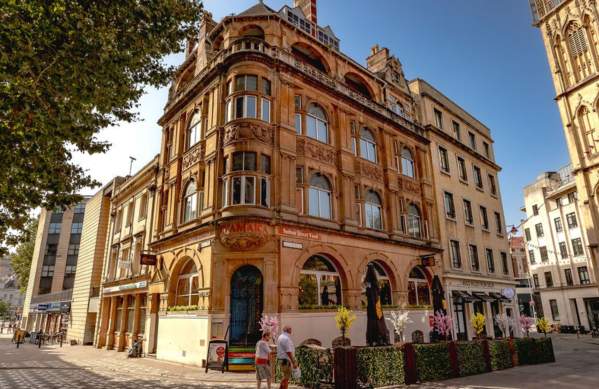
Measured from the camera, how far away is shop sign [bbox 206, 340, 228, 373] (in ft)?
46.9

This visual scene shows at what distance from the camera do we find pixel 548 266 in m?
48.9

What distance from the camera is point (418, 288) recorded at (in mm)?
23297

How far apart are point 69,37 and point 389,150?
19.0m

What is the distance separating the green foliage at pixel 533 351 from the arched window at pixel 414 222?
363 inches

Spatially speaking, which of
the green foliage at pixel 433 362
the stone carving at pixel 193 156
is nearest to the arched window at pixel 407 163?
the stone carving at pixel 193 156

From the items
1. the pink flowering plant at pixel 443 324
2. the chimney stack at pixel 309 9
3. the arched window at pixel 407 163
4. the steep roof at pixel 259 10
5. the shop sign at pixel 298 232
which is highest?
the chimney stack at pixel 309 9

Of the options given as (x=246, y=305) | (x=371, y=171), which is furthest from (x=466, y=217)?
(x=246, y=305)

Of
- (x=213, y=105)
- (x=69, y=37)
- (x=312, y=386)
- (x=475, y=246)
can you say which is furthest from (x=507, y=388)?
(x=475, y=246)

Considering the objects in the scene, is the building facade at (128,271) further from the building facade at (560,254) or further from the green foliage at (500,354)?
the building facade at (560,254)

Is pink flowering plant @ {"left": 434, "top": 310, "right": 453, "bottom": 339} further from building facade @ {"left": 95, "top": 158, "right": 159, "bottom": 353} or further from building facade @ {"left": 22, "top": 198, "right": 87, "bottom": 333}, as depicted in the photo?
building facade @ {"left": 22, "top": 198, "right": 87, "bottom": 333}

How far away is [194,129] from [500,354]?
19.2 meters

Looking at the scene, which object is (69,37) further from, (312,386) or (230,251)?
(312,386)

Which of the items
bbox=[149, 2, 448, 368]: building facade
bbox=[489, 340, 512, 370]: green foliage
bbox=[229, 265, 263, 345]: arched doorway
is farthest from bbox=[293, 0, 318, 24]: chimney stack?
bbox=[489, 340, 512, 370]: green foliage

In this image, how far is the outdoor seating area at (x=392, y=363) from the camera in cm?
1068
